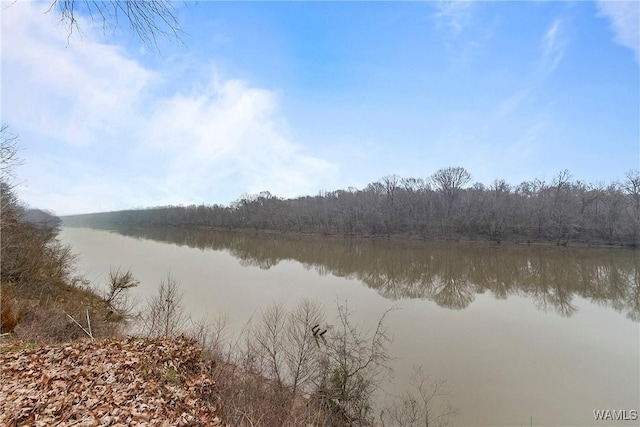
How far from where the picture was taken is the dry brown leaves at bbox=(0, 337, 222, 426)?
3672 millimetres

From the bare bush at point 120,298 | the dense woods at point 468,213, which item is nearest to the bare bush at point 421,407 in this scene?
the bare bush at point 120,298

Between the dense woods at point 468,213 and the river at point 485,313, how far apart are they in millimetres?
16148

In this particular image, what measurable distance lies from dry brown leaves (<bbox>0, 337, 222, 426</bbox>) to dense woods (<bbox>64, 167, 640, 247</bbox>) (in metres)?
52.1

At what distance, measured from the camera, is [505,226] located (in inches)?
1928

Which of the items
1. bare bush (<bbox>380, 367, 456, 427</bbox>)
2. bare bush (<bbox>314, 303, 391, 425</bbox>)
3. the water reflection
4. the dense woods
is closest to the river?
the water reflection

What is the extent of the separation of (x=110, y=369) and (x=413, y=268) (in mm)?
25476

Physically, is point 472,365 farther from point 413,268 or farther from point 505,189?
point 505,189

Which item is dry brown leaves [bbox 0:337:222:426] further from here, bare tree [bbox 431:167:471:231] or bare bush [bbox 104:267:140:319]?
bare tree [bbox 431:167:471:231]

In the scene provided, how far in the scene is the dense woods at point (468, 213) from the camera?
45875 mm

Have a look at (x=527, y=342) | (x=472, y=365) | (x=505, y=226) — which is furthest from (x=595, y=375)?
(x=505, y=226)

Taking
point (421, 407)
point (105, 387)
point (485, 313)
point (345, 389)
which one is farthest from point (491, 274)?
point (105, 387)

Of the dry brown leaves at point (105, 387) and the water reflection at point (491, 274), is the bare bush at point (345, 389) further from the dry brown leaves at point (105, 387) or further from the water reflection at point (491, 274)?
the water reflection at point (491, 274)

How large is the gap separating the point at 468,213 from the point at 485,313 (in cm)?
4183

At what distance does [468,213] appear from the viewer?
2103 inches
